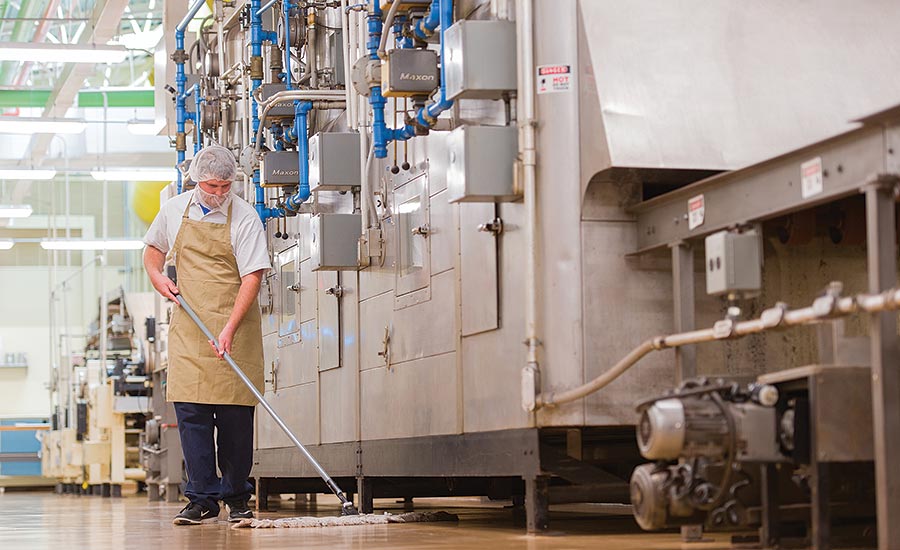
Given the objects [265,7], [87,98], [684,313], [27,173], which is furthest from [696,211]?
[87,98]

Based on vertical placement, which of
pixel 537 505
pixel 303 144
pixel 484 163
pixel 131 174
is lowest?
pixel 537 505

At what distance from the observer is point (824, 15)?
398cm

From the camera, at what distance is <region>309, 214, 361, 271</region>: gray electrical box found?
558 cm

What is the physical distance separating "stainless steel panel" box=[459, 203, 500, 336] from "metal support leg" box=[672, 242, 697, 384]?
0.80m

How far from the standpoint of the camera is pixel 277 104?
245 inches

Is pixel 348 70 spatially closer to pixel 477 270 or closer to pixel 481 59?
pixel 477 270

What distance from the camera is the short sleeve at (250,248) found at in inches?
201

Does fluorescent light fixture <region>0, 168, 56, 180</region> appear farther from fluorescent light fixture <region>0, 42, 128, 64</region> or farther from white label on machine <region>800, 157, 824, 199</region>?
white label on machine <region>800, 157, 824, 199</region>

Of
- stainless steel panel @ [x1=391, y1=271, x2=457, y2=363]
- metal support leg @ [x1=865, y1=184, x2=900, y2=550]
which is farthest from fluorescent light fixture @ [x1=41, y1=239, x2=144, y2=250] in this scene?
metal support leg @ [x1=865, y1=184, x2=900, y2=550]

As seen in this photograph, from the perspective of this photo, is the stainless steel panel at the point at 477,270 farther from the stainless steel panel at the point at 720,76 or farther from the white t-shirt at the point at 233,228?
the white t-shirt at the point at 233,228

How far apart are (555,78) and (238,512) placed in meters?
2.21

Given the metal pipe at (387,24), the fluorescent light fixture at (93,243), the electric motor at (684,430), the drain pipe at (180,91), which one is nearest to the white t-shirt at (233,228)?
the metal pipe at (387,24)

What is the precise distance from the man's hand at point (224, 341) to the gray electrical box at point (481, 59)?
4.72 feet

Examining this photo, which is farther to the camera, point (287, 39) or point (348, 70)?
point (287, 39)
